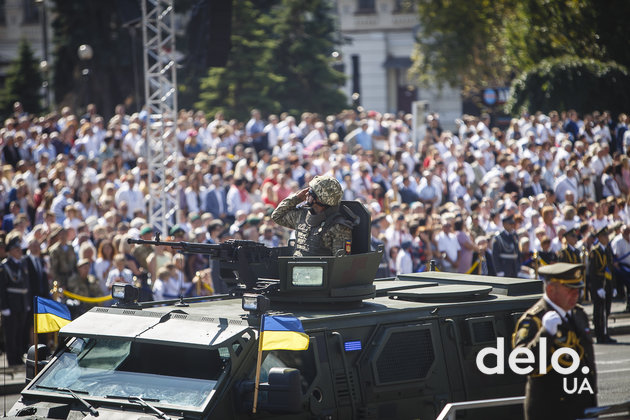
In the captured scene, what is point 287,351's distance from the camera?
Answer: 7.23 m

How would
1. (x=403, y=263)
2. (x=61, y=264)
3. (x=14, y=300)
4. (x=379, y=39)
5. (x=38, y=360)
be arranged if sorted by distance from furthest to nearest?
(x=379, y=39), (x=403, y=263), (x=61, y=264), (x=14, y=300), (x=38, y=360)

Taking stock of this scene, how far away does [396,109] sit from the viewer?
5634 cm

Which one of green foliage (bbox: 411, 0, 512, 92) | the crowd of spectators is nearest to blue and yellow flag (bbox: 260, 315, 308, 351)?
the crowd of spectators

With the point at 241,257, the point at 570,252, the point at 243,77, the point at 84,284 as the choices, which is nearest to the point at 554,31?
the point at 243,77

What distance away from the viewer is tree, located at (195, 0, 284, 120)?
3744cm

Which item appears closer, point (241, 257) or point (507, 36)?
point (241, 257)

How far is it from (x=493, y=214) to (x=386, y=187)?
402 centimetres

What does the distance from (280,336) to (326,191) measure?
200 centimetres

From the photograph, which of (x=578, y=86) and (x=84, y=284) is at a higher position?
(x=578, y=86)

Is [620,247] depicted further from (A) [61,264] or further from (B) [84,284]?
(A) [61,264]

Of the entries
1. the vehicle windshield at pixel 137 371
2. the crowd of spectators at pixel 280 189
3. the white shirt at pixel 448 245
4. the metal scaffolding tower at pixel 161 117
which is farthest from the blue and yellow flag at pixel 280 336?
the metal scaffolding tower at pixel 161 117

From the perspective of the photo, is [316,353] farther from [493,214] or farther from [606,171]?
[606,171]

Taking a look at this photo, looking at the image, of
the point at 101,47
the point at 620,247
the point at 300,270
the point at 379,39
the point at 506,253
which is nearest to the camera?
the point at 300,270

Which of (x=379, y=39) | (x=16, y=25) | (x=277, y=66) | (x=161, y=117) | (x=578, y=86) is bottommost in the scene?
(x=161, y=117)
